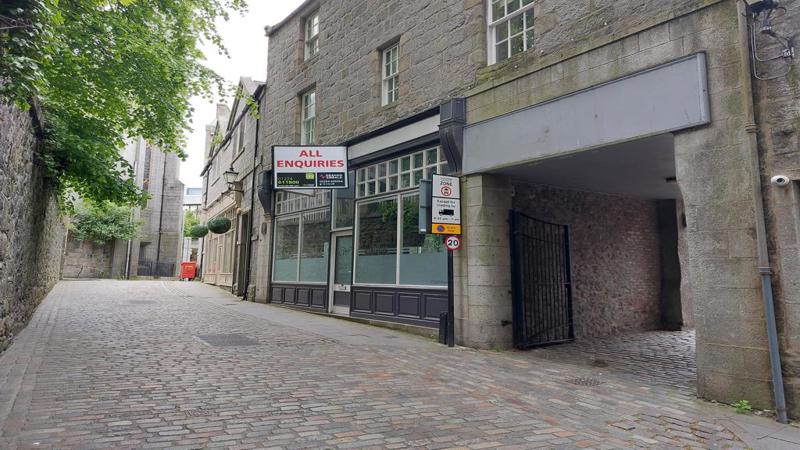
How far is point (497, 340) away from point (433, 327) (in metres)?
1.54

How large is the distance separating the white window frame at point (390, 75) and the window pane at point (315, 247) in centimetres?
351

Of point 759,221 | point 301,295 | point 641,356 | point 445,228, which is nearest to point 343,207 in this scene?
point 301,295

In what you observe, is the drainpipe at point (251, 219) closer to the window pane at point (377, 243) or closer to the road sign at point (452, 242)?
the window pane at point (377, 243)

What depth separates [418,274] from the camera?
996 centimetres

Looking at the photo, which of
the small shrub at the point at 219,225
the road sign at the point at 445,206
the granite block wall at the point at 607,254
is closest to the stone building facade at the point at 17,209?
the road sign at the point at 445,206

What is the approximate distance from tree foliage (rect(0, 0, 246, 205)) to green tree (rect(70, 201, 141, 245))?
25334mm

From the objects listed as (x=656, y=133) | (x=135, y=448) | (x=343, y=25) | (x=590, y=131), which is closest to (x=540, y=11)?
(x=590, y=131)

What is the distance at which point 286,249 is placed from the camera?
1536cm

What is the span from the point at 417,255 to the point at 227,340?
3.91 m

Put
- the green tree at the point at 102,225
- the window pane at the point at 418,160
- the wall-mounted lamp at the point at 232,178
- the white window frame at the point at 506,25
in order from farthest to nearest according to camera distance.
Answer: the green tree at the point at 102,225 → the wall-mounted lamp at the point at 232,178 → the window pane at the point at 418,160 → the white window frame at the point at 506,25

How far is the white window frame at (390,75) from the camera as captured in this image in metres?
11.4

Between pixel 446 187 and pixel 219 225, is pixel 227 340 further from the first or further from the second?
pixel 219 225

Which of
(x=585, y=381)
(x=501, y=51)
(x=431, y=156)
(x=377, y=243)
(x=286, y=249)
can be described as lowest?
(x=585, y=381)

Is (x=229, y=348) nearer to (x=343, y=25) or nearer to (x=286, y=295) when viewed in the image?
(x=286, y=295)
